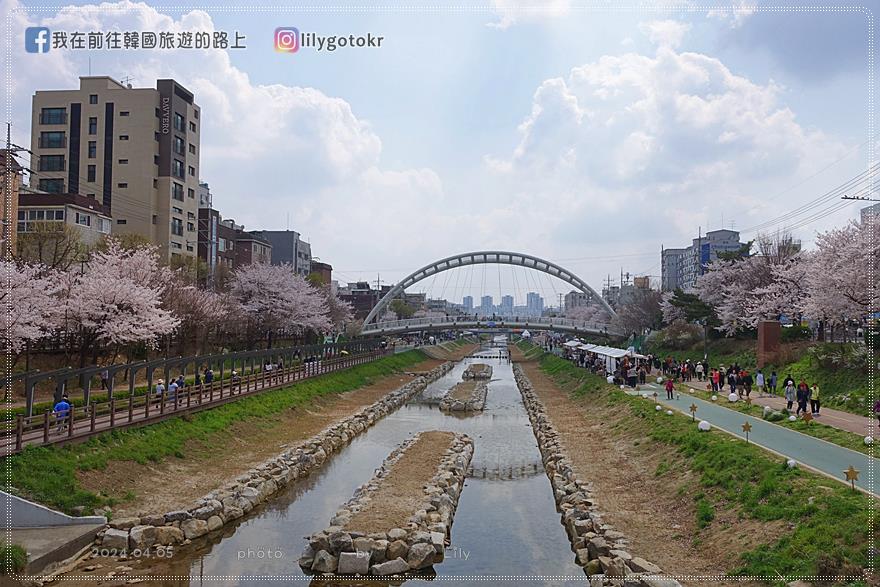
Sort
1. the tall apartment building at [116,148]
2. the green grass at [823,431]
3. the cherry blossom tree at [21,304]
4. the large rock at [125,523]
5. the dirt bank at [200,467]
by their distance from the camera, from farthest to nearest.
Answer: the tall apartment building at [116,148]
the cherry blossom tree at [21,304]
the dirt bank at [200,467]
the green grass at [823,431]
the large rock at [125,523]

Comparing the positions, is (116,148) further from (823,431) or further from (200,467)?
(823,431)

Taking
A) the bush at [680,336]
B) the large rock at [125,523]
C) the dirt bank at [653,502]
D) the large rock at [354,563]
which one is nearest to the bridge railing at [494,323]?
the bush at [680,336]

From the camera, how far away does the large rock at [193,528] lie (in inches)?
605

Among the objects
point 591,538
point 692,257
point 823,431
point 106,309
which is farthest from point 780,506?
point 692,257

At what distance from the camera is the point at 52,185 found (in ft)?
189

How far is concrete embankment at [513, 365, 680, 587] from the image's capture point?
1220 cm

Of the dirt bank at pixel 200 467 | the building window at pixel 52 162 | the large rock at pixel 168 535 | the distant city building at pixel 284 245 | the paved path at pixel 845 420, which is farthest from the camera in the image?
the distant city building at pixel 284 245

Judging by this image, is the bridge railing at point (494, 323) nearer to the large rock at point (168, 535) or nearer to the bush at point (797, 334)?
the bush at point (797, 334)

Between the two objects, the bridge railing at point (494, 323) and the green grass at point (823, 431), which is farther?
the bridge railing at point (494, 323)

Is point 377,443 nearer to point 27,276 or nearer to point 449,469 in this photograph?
point 449,469

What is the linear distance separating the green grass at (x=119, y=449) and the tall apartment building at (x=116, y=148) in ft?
107

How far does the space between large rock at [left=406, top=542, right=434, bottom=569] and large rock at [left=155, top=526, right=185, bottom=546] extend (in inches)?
222

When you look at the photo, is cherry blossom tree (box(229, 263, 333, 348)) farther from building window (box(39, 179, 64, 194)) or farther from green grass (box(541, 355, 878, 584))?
green grass (box(541, 355, 878, 584))

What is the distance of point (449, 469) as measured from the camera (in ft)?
71.7
